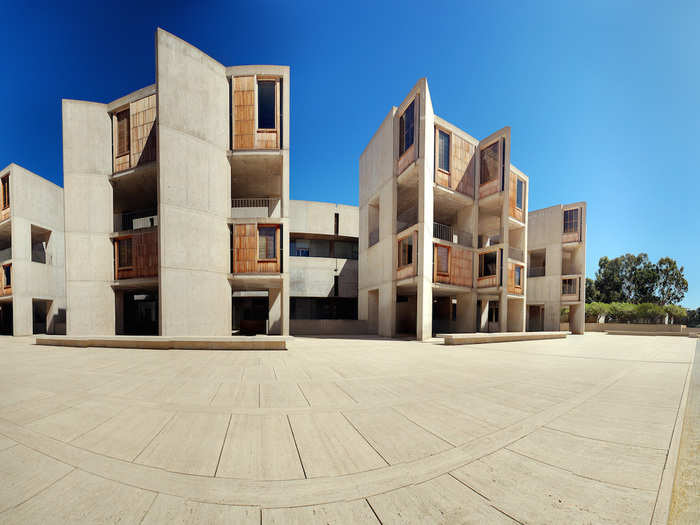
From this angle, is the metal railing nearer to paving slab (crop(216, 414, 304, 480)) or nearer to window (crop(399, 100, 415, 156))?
window (crop(399, 100, 415, 156))

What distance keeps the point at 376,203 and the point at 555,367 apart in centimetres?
1733

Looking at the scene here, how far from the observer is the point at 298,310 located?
2747 cm

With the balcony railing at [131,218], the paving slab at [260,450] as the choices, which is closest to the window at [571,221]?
the paving slab at [260,450]

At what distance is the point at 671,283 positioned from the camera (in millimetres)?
47656

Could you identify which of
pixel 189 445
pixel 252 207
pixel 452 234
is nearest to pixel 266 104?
pixel 252 207

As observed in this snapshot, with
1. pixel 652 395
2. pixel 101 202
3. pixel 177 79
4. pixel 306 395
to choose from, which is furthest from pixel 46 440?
pixel 101 202

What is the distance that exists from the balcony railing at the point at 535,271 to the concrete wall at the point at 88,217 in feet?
125

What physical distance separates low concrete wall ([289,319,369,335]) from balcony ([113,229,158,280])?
994 centimetres

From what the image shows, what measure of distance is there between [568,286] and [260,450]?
116 feet

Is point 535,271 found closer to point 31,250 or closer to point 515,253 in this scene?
point 515,253

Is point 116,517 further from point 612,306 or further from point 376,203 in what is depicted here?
point 612,306

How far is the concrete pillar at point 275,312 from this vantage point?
16.3 m

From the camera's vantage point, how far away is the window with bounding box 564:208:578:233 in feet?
92.2

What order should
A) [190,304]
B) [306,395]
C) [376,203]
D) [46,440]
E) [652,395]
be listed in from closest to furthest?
1. [46,440]
2. [306,395]
3. [652,395]
4. [190,304]
5. [376,203]
